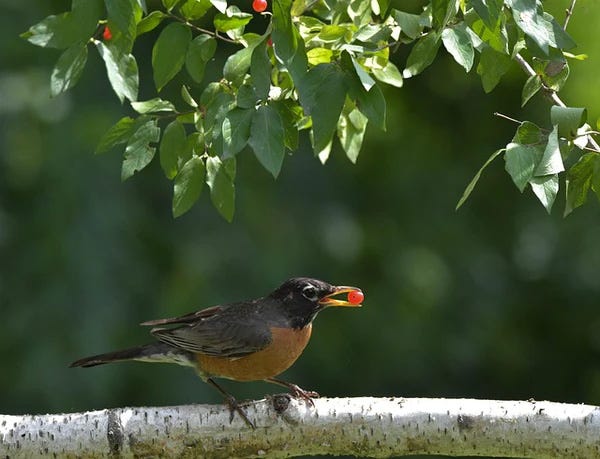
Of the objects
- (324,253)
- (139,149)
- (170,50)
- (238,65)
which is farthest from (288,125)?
(324,253)

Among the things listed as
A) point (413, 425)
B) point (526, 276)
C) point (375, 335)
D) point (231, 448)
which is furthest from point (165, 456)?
point (526, 276)

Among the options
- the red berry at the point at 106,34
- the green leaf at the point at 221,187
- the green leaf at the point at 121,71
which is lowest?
the green leaf at the point at 221,187

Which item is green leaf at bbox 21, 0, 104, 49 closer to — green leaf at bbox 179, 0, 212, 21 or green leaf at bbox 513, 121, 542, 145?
green leaf at bbox 179, 0, 212, 21

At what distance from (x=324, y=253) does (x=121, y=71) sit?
5612 mm

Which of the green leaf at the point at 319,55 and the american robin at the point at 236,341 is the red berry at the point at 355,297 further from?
the green leaf at the point at 319,55

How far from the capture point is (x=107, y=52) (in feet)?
13.1

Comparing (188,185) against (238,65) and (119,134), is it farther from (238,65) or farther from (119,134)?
(238,65)

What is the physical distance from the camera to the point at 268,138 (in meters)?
3.39

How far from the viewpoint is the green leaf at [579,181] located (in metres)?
3.44

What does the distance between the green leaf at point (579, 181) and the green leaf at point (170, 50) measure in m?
1.18

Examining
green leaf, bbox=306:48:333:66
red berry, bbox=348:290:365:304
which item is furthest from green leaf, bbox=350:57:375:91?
red berry, bbox=348:290:365:304

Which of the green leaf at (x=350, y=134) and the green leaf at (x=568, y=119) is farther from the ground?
the green leaf at (x=568, y=119)

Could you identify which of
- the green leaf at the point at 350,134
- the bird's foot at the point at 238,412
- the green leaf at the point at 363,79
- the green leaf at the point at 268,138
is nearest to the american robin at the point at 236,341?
the green leaf at the point at 350,134

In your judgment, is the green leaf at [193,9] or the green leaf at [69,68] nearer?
the green leaf at [193,9]
